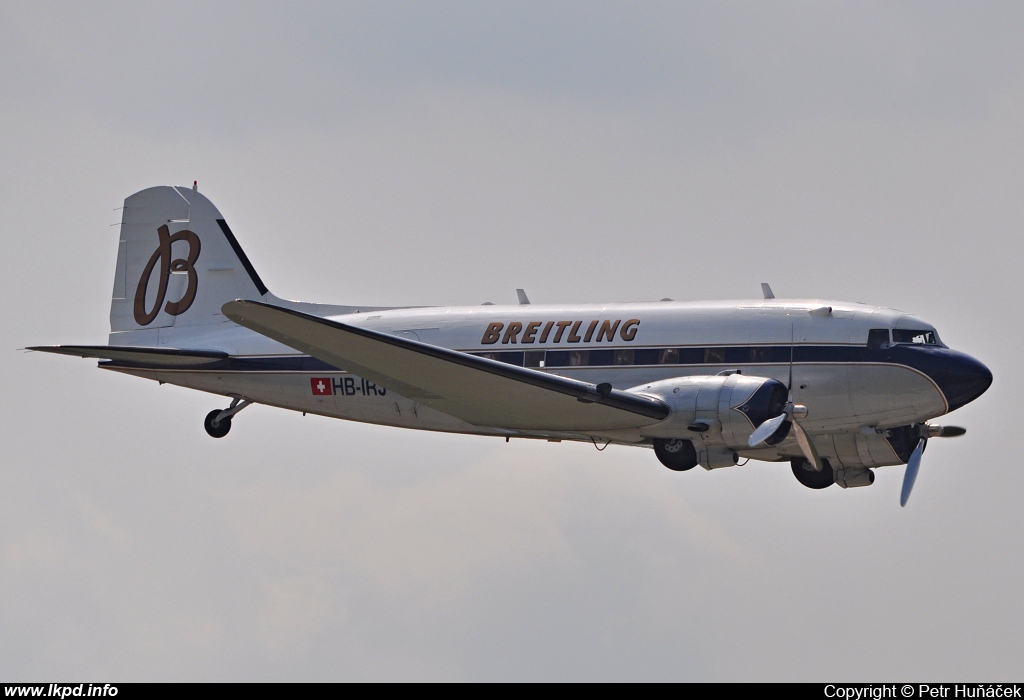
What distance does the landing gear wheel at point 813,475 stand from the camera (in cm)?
2934

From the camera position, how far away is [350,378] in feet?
96.3

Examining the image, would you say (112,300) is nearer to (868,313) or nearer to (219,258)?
(219,258)

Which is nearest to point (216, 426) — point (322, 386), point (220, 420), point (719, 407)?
point (220, 420)

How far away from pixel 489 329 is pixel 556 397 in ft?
11.7

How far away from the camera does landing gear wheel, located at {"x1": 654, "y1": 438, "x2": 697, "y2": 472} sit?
26188 millimetres

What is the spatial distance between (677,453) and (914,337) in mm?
4634

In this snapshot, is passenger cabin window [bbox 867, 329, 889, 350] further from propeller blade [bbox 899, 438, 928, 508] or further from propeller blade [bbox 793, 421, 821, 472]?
propeller blade [bbox 899, 438, 928, 508]

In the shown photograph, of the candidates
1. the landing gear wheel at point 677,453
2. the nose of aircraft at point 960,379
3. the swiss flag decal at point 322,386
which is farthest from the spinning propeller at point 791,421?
the swiss flag decal at point 322,386

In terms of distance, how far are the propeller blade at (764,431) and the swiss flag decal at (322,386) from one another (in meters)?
8.85

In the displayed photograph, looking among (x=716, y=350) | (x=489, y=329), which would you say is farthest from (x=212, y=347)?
(x=716, y=350)

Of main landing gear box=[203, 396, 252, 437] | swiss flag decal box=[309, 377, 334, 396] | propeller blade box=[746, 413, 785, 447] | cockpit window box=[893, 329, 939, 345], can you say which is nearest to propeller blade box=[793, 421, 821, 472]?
propeller blade box=[746, 413, 785, 447]

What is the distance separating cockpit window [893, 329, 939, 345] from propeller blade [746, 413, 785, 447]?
2904mm

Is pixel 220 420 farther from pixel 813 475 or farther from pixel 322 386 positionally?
pixel 813 475

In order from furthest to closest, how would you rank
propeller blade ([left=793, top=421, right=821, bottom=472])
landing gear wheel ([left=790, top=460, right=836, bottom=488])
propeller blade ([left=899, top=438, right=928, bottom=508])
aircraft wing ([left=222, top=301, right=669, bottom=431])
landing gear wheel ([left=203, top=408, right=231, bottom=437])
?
landing gear wheel ([left=203, top=408, right=231, bottom=437]) < landing gear wheel ([left=790, top=460, right=836, bottom=488]) < propeller blade ([left=899, top=438, right=928, bottom=508]) < propeller blade ([left=793, top=421, right=821, bottom=472]) < aircraft wing ([left=222, top=301, right=669, bottom=431])
